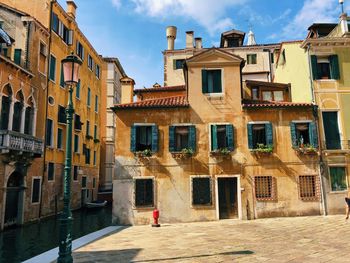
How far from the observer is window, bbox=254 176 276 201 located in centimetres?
1706

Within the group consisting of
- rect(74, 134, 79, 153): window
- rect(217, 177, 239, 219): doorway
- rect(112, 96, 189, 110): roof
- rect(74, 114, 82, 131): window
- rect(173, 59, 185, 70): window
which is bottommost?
rect(217, 177, 239, 219): doorway

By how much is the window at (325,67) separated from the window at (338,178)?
5.74 m

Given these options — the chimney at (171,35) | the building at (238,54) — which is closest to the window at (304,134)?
the building at (238,54)

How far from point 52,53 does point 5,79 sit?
6.64 m

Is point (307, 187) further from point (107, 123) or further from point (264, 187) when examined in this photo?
point (107, 123)

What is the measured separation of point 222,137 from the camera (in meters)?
17.7

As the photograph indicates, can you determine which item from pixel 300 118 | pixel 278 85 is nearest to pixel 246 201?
pixel 300 118

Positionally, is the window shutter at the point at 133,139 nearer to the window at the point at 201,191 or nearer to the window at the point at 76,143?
the window at the point at 201,191

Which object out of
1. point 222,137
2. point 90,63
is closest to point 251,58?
point 222,137

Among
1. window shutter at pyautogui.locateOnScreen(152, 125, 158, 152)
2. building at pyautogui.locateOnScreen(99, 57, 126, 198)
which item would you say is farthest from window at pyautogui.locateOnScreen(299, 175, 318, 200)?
building at pyautogui.locateOnScreen(99, 57, 126, 198)

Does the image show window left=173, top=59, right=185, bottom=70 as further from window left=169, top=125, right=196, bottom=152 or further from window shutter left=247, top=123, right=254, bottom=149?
window shutter left=247, top=123, right=254, bottom=149

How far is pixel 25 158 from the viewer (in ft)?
60.5

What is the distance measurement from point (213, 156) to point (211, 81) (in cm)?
458

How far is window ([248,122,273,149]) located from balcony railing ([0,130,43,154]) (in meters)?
13.2
